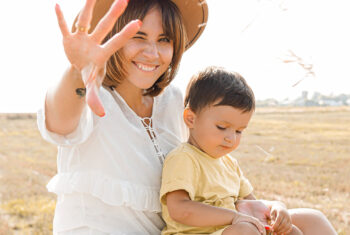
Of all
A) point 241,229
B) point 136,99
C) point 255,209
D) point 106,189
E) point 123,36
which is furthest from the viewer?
point 136,99

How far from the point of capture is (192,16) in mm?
2146

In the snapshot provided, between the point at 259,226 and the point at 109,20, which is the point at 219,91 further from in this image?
the point at 109,20

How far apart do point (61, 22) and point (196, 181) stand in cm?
88

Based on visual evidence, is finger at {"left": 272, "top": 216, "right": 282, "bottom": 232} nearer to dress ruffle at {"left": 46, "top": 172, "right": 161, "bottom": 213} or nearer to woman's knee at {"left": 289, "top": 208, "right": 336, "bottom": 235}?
woman's knee at {"left": 289, "top": 208, "right": 336, "bottom": 235}

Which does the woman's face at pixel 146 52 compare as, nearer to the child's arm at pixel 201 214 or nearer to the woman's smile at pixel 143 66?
the woman's smile at pixel 143 66

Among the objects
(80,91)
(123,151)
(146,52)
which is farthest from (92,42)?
(123,151)

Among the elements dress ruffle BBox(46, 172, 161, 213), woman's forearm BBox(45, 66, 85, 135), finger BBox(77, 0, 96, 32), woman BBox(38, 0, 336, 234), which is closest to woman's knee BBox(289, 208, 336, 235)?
woman BBox(38, 0, 336, 234)

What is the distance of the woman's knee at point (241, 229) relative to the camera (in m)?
1.53

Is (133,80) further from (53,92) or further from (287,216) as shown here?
(287,216)

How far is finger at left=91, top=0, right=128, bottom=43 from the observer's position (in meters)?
1.09

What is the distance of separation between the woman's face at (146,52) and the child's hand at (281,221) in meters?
0.78

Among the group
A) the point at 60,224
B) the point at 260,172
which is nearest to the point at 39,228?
the point at 60,224

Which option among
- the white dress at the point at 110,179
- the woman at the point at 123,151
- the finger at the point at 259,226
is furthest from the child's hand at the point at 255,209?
the white dress at the point at 110,179

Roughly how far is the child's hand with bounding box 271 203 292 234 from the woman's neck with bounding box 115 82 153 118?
0.74 meters
